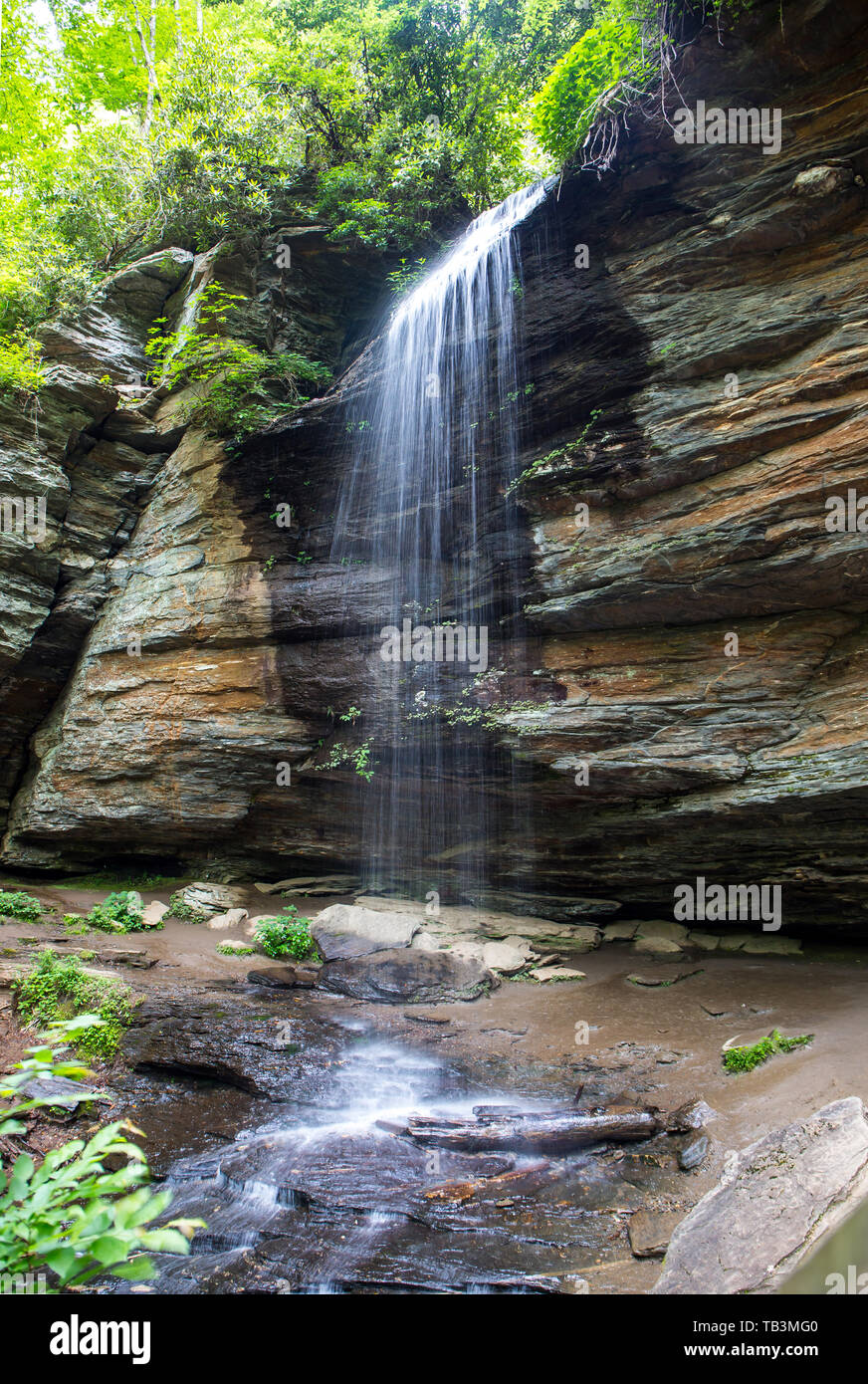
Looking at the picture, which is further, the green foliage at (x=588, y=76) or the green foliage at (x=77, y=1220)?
the green foliage at (x=588, y=76)

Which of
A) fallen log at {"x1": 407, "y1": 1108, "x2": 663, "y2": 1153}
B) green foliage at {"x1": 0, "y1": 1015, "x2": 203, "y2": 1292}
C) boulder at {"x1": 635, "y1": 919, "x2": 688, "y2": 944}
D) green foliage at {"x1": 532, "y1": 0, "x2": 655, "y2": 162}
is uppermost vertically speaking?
green foliage at {"x1": 532, "y1": 0, "x2": 655, "y2": 162}

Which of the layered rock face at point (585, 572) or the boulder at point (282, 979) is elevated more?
the layered rock face at point (585, 572)

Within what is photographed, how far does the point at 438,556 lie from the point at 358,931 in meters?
6.46

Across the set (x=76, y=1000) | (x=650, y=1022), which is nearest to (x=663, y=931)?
(x=650, y=1022)

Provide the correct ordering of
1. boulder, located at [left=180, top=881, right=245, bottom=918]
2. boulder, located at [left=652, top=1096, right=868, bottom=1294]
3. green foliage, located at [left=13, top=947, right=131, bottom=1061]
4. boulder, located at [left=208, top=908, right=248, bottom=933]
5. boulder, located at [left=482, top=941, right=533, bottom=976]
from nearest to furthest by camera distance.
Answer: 1. boulder, located at [left=652, top=1096, right=868, bottom=1294]
2. green foliage, located at [left=13, top=947, right=131, bottom=1061]
3. boulder, located at [left=482, top=941, right=533, bottom=976]
4. boulder, located at [left=208, top=908, right=248, bottom=933]
5. boulder, located at [left=180, top=881, right=245, bottom=918]

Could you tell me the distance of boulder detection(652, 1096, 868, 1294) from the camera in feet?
11.8

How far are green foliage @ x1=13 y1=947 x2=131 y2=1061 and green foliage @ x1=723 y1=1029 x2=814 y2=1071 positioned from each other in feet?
20.7

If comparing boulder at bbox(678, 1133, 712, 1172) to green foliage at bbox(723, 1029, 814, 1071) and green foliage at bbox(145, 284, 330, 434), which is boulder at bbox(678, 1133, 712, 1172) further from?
green foliage at bbox(145, 284, 330, 434)

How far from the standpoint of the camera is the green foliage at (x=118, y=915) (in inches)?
428

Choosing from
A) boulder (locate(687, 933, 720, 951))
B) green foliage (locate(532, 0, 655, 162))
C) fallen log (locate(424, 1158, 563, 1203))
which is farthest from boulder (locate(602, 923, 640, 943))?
green foliage (locate(532, 0, 655, 162))

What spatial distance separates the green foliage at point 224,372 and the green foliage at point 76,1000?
10209 mm

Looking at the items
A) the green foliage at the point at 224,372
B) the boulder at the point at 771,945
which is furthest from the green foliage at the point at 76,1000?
the green foliage at the point at 224,372

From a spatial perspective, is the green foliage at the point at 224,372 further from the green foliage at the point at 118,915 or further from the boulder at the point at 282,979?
the boulder at the point at 282,979

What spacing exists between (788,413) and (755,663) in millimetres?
3161
